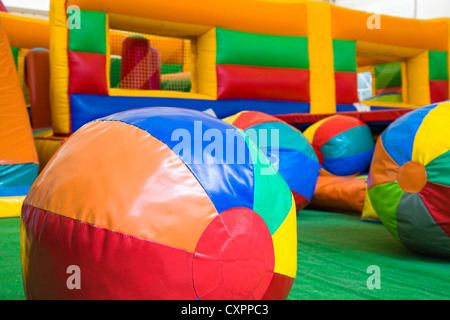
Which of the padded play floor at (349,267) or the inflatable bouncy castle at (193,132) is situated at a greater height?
the inflatable bouncy castle at (193,132)

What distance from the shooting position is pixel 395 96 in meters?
5.83

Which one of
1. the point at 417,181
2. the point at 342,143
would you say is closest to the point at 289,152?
the point at 342,143

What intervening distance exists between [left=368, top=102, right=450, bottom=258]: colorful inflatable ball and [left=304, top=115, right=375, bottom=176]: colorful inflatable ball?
3.84ft

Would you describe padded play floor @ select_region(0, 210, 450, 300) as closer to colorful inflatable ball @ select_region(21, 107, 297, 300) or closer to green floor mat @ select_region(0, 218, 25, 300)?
green floor mat @ select_region(0, 218, 25, 300)

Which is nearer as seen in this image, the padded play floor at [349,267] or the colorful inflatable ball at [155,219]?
the colorful inflatable ball at [155,219]

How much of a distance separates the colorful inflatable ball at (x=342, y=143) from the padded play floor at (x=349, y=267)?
29.2 inches

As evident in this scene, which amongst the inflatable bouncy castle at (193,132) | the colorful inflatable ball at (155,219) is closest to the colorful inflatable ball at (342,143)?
the inflatable bouncy castle at (193,132)

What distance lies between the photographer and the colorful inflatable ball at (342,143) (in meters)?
2.85

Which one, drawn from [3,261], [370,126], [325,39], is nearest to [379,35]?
[325,39]

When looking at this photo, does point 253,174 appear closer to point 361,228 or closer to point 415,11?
point 361,228

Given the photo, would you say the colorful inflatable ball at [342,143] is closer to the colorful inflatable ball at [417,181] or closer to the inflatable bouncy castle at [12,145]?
the colorful inflatable ball at [417,181]

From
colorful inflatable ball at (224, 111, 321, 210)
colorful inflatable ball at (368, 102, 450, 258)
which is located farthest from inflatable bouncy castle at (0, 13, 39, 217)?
colorful inflatable ball at (368, 102, 450, 258)

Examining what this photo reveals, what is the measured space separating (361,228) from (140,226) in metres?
1.64

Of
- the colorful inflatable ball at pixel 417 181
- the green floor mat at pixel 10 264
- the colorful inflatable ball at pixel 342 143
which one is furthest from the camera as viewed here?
the colorful inflatable ball at pixel 342 143
